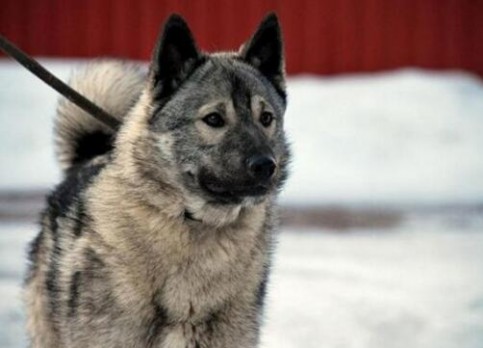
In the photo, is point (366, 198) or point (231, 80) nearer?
point (231, 80)

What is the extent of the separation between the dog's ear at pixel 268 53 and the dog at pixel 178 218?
0.07 ft

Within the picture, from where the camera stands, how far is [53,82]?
402cm

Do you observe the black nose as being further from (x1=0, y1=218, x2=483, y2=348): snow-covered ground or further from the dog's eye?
(x1=0, y1=218, x2=483, y2=348): snow-covered ground

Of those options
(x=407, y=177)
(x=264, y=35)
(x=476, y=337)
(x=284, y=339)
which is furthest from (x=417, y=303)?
(x=407, y=177)

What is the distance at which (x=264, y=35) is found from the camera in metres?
3.71

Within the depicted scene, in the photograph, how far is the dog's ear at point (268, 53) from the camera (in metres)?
3.69

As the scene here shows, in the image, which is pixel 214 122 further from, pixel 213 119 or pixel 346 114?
pixel 346 114

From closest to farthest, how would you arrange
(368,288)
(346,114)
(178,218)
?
1. (178,218)
2. (368,288)
3. (346,114)

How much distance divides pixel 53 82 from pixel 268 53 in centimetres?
100

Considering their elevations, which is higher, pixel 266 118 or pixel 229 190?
pixel 266 118

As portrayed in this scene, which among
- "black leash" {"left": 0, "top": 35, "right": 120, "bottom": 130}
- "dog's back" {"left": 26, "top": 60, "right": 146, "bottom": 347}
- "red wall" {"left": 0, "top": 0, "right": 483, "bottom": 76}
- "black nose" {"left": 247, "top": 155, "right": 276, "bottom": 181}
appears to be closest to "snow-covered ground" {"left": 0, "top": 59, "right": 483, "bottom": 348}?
"red wall" {"left": 0, "top": 0, "right": 483, "bottom": 76}

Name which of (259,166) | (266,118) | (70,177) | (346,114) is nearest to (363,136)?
(346,114)

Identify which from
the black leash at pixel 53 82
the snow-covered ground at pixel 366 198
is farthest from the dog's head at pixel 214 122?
the snow-covered ground at pixel 366 198

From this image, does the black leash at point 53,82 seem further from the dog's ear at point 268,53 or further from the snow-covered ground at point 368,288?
the snow-covered ground at point 368,288
